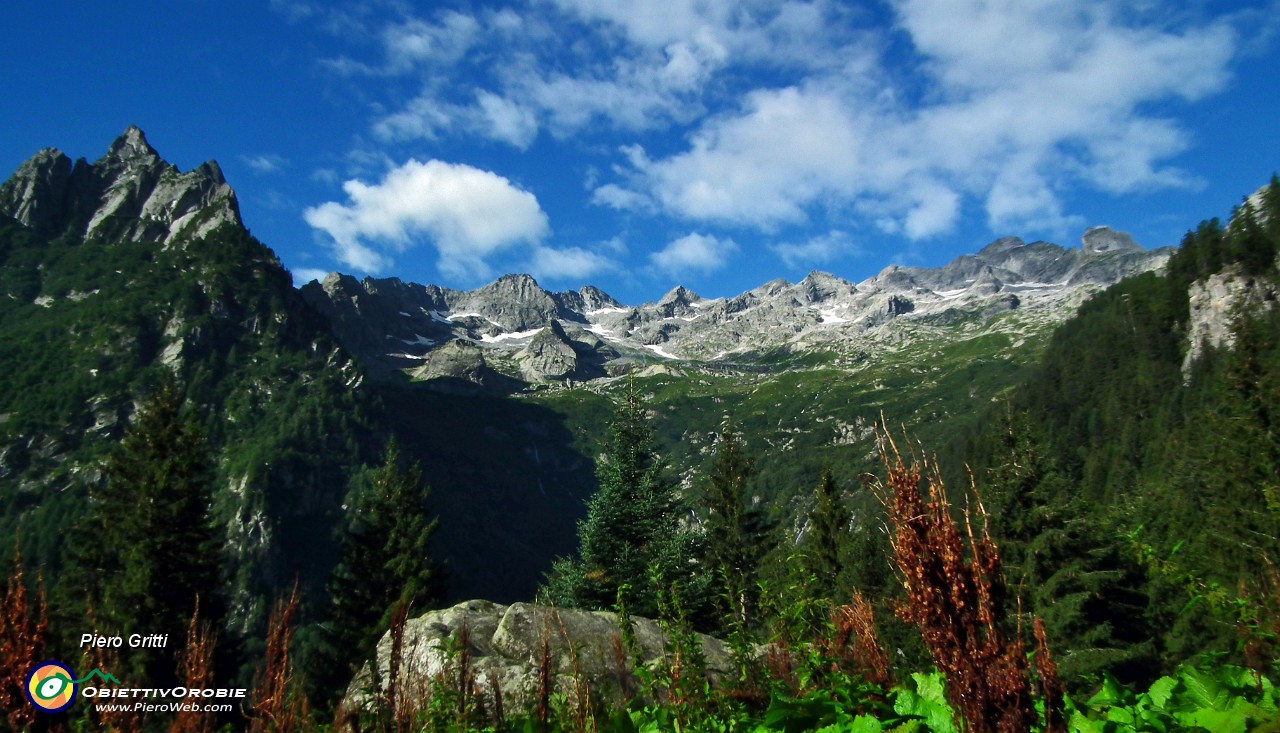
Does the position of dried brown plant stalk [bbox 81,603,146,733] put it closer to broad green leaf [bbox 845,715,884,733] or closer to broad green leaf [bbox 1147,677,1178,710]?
broad green leaf [bbox 845,715,884,733]

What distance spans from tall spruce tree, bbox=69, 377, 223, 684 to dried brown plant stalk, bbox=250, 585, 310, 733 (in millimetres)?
20700

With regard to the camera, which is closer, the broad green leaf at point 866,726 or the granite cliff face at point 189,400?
the broad green leaf at point 866,726

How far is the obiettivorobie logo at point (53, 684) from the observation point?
4645 millimetres

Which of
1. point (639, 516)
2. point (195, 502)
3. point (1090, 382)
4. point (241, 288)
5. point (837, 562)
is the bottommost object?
point (837, 562)

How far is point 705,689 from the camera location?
5082 millimetres

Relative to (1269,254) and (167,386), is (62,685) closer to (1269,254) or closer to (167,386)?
(167,386)

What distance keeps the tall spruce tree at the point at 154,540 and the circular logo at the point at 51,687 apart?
19350 millimetres

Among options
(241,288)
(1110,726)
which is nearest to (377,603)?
(1110,726)

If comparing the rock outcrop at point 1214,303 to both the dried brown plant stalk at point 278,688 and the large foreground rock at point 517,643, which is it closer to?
the large foreground rock at point 517,643

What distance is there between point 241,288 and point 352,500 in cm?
8457

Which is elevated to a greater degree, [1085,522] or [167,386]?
[167,386]

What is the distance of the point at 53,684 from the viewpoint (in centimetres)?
494

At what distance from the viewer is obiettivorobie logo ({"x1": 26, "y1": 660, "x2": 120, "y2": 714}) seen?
4.64 m

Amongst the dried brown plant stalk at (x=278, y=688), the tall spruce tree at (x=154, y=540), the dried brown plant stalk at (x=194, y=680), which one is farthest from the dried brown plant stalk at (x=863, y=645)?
the tall spruce tree at (x=154, y=540)
